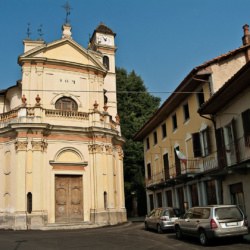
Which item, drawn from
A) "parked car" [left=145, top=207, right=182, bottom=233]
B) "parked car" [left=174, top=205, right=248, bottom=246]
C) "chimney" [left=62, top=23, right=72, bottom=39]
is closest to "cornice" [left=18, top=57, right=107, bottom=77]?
"chimney" [left=62, top=23, right=72, bottom=39]

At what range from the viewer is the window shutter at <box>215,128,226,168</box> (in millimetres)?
17016

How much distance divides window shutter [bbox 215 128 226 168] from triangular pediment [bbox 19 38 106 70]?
14039 mm

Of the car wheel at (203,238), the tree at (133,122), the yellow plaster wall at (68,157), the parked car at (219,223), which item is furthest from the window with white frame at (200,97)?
the tree at (133,122)

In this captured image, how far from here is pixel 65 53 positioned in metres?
28.2

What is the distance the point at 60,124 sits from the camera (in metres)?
25.7

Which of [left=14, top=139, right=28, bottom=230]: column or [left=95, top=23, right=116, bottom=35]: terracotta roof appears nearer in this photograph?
[left=14, top=139, right=28, bottom=230]: column

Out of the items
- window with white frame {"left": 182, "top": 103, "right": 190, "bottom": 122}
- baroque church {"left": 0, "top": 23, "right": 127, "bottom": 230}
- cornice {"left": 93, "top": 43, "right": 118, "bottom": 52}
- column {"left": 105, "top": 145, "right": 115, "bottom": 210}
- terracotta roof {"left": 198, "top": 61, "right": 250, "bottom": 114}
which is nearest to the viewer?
terracotta roof {"left": 198, "top": 61, "right": 250, "bottom": 114}

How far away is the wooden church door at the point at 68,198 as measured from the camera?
2459 centimetres

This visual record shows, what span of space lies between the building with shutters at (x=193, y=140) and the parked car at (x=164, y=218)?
2490 millimetres

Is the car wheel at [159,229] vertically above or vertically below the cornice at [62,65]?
below

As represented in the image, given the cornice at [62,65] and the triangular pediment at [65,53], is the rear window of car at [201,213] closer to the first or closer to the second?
the cornice at [62,65]

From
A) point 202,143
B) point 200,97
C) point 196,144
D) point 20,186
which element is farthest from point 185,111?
point 20,186

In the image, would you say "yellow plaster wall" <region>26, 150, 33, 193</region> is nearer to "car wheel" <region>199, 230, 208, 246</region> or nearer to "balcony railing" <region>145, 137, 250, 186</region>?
"balcony railing" <region>145, 137, 250, 186</region>

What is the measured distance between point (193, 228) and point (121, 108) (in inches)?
1199
